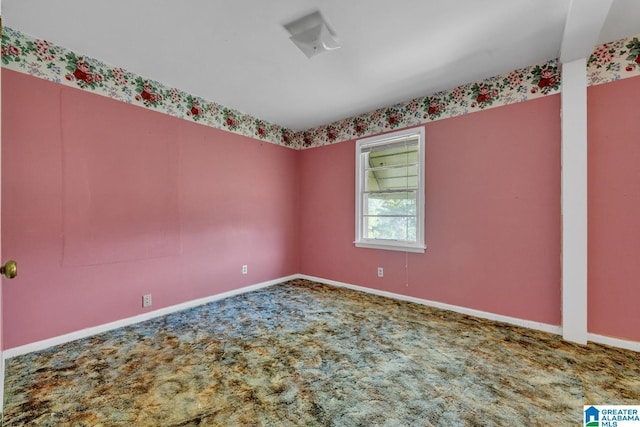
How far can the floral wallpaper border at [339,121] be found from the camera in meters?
2.29

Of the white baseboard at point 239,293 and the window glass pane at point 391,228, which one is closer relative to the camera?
the white baseboard at point 239,293

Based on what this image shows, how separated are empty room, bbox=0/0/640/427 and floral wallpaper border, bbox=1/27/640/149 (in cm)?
2

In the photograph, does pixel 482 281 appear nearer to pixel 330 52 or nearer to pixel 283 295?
pixel 283 295

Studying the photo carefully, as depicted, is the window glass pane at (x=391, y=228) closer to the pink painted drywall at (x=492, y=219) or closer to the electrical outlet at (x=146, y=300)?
the pink painted drywall at (x=492, y=219)

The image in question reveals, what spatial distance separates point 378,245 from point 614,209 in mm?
2202

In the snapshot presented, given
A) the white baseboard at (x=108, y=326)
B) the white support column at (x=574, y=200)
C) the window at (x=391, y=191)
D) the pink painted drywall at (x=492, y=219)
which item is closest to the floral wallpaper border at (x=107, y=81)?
the window at (x=391, y=191)

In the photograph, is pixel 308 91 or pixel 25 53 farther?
pixel 308 91

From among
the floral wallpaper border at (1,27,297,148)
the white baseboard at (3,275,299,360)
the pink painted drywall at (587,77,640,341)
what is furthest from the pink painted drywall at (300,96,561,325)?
the floral wallpaper border at (1,27,297,148)

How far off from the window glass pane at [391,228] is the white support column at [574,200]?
1.44 metres

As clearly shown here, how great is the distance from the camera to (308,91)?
3201 millimetres

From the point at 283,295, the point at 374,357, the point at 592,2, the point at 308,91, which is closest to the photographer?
the point at 592,2

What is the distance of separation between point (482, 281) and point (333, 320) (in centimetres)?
158

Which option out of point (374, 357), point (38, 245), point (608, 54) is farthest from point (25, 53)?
point (608, 54)

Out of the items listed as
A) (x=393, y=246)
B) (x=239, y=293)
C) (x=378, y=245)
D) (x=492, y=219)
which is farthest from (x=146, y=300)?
(x=492, y=219)
